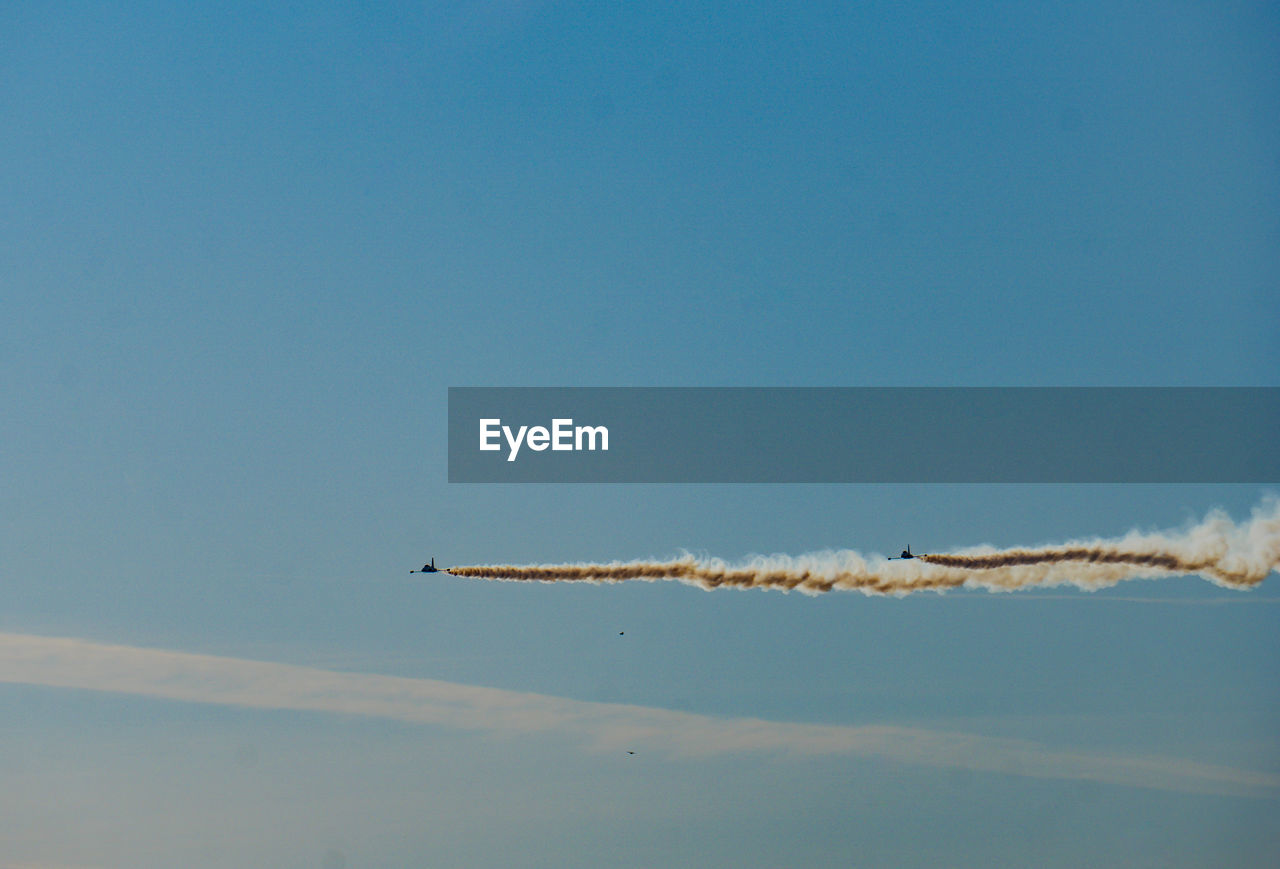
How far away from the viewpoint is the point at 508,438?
113625 mm

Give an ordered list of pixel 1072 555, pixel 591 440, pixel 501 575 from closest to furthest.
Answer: pixel 591 440, pixel 1072 555, pixel 501 575

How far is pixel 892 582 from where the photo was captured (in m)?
126

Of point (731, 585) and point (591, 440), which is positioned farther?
point (731, 585)

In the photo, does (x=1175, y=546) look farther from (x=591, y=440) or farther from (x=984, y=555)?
(x=591, y=440)

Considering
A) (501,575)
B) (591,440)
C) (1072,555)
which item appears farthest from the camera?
(501,575)

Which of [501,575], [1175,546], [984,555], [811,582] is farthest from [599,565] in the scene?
[1175,546]

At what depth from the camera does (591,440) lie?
114 meters

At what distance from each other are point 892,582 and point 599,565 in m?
24.8

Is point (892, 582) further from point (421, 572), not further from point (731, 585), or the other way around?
point (421, 572)

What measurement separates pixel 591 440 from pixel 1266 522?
52615 mm

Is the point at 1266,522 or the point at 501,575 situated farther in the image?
the point at 501,575

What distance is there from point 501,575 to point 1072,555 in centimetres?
4820

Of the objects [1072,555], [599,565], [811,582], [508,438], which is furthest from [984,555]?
[508,438]

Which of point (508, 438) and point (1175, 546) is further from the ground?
point (508, 438)
